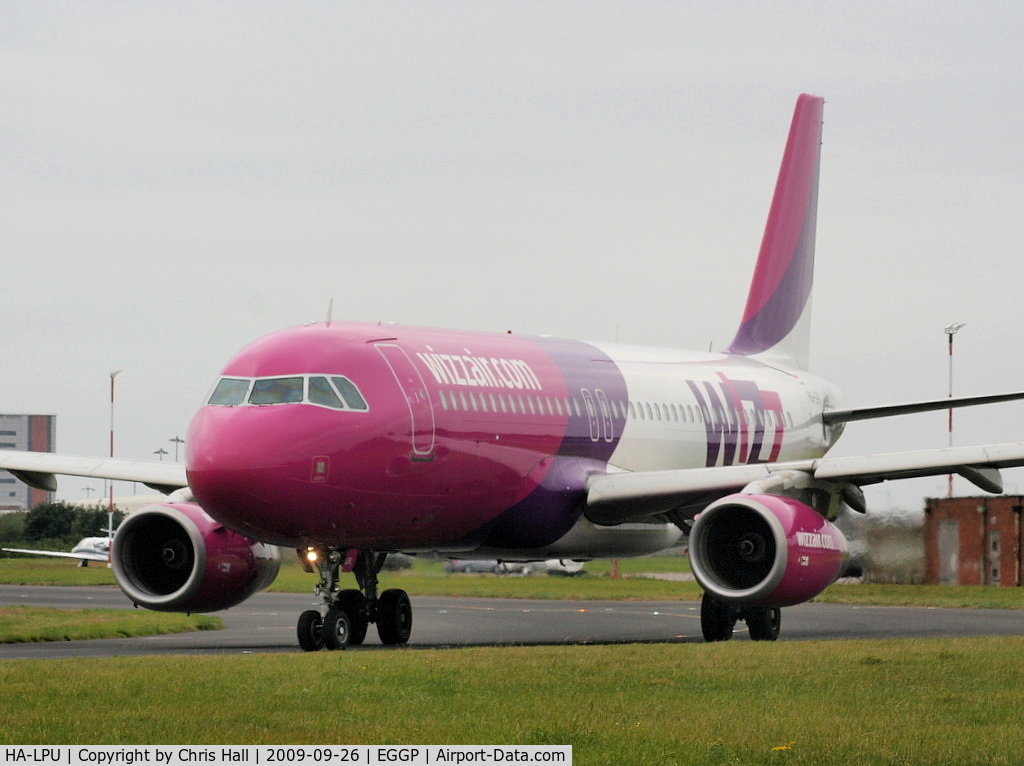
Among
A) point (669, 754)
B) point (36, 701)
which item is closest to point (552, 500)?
point (36, 701)

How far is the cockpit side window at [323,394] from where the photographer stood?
787 inches

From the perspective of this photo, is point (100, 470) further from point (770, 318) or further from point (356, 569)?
point (770, 318)

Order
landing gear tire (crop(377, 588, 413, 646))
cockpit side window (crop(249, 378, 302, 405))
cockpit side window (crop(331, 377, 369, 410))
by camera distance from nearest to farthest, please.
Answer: cockpit side window (crop(249, 378, 302, 405)) < cockpit side window (crop(331, 377, 369, 410)) < landing gear tire (crop(377, 588, 413, 646))

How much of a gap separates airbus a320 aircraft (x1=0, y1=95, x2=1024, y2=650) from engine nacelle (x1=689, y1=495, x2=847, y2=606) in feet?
0.10

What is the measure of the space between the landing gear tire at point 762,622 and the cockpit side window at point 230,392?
784 centimetres

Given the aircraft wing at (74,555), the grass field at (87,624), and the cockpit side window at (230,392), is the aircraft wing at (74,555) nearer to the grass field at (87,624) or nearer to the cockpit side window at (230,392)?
the grass field at (87,624)

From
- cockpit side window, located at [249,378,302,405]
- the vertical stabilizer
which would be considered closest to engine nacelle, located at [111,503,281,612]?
cockpit side window, located at [249,378,302,405]

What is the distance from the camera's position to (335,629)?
20.8 m

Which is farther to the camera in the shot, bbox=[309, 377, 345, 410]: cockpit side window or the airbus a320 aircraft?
bbox=[309, 377, 345, 410]: cockpit side window

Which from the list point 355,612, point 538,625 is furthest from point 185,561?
point 538,625

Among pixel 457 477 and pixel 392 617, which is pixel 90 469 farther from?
pixel 457 477

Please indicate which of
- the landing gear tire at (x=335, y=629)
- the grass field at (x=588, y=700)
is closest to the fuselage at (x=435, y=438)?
the landing gear tire at (x=335, y=629)

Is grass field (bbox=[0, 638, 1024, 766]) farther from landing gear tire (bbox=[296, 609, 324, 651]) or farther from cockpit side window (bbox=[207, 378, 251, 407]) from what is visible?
cockpit side window (bbox=[207, 378, 251, 407])

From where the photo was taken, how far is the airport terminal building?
543 feet
